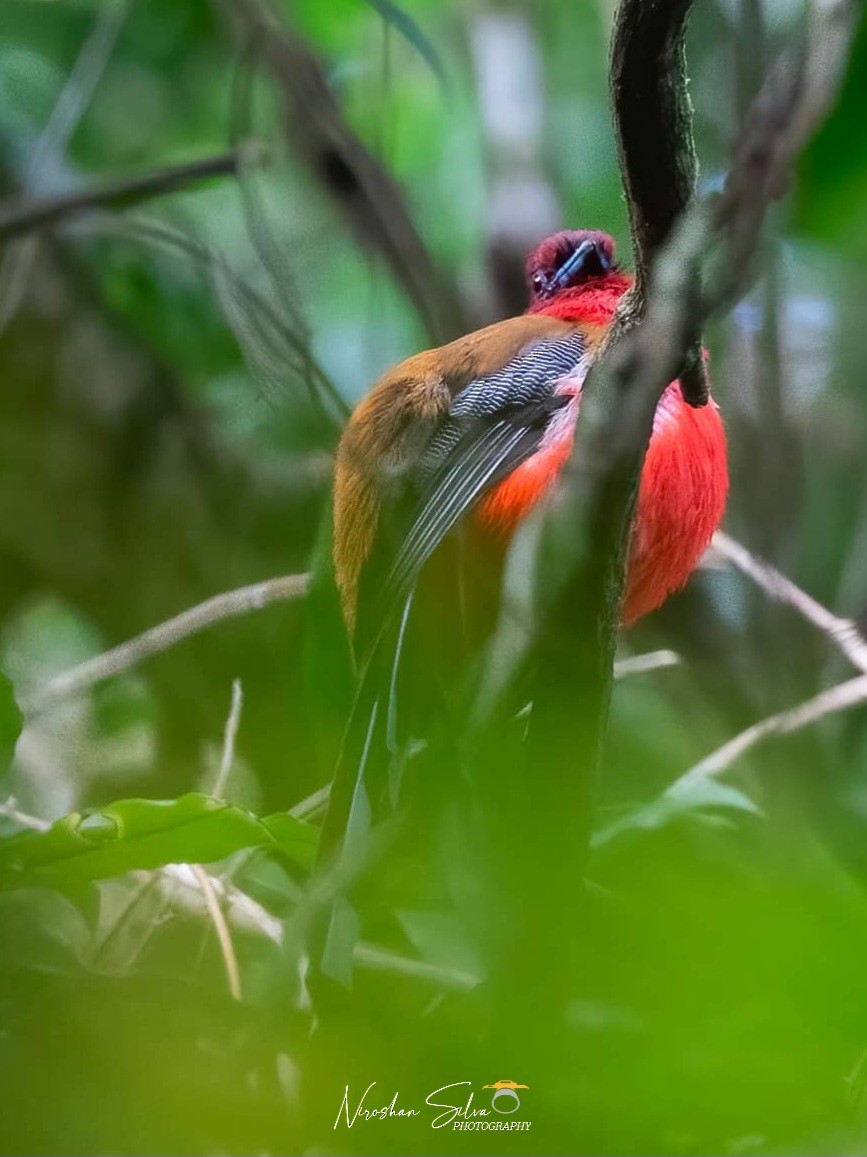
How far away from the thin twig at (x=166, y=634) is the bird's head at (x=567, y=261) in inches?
12.6

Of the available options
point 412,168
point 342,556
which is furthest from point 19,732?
point 412,168

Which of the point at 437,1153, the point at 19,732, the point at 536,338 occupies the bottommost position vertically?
the point at 437,1153

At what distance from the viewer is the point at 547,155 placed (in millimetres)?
1021

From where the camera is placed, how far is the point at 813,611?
1.04 metres

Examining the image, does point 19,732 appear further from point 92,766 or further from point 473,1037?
point 473,1037

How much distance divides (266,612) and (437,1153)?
454mm

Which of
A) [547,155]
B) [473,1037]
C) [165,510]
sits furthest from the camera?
[165,510]

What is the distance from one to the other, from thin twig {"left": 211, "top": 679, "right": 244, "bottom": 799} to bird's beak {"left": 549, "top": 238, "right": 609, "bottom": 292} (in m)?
0.44

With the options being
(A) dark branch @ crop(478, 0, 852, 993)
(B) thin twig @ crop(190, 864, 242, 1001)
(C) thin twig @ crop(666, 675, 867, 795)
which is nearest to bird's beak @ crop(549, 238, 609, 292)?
(A) dark branch @ crop(478, 0, 852, 993)

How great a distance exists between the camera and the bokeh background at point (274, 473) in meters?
0.93

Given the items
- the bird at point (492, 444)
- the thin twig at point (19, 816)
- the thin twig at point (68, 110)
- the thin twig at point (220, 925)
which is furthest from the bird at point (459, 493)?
the thin twig at point (68, 110)

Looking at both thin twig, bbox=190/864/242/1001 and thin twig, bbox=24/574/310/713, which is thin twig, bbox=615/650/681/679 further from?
thin twig, bbox=190/864/242/1001

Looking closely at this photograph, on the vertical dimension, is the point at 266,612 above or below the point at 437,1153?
above

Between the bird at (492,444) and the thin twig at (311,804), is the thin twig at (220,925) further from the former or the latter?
the bird at (492,444)
